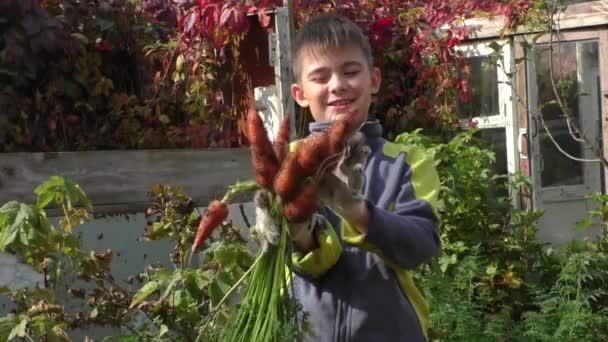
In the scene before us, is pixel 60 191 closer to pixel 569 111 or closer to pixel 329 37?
pixel 329 37

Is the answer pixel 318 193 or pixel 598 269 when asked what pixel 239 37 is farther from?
pixel 318 193

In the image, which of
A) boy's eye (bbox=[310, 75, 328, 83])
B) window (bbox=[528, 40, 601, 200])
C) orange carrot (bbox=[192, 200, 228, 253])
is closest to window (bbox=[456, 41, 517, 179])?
window (bbox=[528, 40, 601, 200])

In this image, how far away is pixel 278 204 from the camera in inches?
78.2

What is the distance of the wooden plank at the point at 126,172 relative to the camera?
362 centimetres

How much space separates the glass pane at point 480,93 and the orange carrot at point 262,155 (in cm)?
439

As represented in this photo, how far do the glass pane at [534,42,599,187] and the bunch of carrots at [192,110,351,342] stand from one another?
4141 millimetres

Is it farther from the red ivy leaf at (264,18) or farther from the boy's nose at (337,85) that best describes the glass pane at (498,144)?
the boy's nose at (337,85)

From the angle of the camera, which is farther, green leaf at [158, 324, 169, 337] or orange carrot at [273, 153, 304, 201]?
green leaf at [158, 324, 169, 337]

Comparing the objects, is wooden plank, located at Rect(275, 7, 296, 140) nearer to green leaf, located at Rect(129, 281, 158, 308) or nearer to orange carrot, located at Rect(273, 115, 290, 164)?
green leaf, located at Rect(129, 281, 158, 308)

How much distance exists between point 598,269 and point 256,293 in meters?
2.79

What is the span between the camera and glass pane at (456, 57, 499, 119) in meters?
6.23

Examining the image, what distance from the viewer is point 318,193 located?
76.7 inches

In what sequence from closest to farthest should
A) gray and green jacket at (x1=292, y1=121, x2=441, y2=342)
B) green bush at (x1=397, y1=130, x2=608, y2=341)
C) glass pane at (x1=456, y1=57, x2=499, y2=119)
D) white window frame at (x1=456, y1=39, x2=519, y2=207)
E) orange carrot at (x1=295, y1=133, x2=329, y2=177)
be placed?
orange carrot at (x1=295, y1=133, x2=329, y2=177) → gray and green jacket at (x1=292, y1=121, x2=441, y2=342) → green bush at (x1=397, y1=130, x2=608, y2=341) → white window frame at (x1=456, y1=39, x2=519, y2=207) → glass pane at (x1=456, y1=57, x2=499, y2=119)

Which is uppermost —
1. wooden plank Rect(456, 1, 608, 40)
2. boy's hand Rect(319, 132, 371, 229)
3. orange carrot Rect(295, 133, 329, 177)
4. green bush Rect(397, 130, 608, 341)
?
wooden plank Rect(456, 1, 608, 40)
